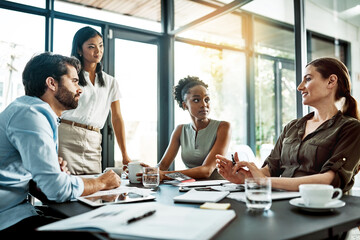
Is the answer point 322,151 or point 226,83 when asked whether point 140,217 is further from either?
point 226,83

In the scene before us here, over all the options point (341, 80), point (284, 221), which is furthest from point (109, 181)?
point (341, 80)

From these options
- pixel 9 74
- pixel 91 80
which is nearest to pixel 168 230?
pixel 91 80

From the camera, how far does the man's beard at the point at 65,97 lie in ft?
5.10

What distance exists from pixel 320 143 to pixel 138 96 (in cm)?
282

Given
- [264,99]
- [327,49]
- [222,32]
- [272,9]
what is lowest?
[264,99]

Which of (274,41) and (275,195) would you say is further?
(274,41)

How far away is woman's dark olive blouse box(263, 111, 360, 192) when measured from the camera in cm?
136

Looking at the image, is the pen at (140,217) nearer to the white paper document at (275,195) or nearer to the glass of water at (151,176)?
the white paper document at (275,195)

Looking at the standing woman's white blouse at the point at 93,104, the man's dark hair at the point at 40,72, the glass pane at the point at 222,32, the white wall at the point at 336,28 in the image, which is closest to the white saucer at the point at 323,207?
the man's dark hair at the point at 40,72

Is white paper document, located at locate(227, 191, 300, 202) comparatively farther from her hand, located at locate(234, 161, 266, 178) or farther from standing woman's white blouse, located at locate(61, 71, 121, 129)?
standing woman's white blouse, located at locate(61, 71, 121, 129)

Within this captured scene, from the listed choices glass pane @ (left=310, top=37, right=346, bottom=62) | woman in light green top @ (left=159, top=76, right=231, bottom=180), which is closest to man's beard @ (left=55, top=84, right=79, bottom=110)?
woman in light green top @ (left=159, top=76, right=231, bottom=180)

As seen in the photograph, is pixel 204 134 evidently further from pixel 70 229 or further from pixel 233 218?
pixel 70 229

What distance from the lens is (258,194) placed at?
38.5 inches

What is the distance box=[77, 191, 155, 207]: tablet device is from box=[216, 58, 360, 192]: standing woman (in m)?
0.43
